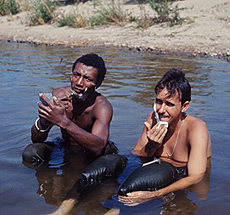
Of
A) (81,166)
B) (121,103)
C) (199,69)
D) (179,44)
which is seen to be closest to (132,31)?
(179,44)

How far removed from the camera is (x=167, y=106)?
372 cm

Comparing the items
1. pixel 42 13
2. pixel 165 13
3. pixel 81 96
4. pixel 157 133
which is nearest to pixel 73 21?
pixel 42 13

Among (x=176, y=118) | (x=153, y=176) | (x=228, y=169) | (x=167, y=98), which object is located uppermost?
(x=167, y=98)

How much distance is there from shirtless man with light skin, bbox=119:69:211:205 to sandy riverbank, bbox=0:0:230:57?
22.7 feet

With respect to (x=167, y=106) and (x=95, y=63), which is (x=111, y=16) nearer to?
(x=95, y=63)

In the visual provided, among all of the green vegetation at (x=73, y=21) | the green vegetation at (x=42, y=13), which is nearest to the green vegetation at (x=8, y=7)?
the green vegetation at (x=42, y=13)

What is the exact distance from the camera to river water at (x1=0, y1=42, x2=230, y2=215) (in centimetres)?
353

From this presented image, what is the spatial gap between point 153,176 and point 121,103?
3.31 meters

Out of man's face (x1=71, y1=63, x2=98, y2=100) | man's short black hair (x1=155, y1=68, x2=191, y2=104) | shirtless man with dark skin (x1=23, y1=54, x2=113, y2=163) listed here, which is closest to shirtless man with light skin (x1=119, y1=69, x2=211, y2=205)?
man's short black hair (x1=155, y1=68, x2=191, y2=104)

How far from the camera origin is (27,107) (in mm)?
6602

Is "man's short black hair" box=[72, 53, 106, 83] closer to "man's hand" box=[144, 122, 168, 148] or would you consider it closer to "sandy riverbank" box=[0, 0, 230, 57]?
"man's hand" box=[144, 122, 168, 148]

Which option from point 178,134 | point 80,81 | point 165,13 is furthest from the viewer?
point 165,13

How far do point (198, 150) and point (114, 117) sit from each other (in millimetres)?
2645

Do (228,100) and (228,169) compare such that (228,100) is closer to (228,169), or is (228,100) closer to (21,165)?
(228,169)
